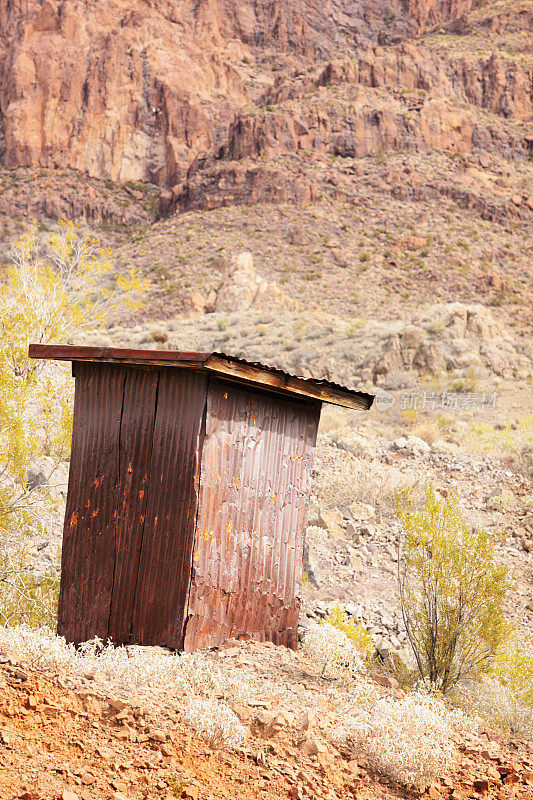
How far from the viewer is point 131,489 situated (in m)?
5.68

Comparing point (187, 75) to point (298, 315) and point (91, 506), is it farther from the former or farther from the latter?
point (91, 506)

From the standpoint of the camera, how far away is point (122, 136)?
74.9 meters

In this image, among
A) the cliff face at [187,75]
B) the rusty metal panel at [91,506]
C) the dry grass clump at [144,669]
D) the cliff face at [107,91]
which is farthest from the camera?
the cliff face at [107,91]

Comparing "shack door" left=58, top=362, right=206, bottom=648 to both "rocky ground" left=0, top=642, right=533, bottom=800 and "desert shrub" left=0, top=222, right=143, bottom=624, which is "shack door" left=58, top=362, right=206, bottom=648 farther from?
"desert shrub" left=0, top=222, right=143, bottom=624

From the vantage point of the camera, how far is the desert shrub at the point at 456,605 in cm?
636

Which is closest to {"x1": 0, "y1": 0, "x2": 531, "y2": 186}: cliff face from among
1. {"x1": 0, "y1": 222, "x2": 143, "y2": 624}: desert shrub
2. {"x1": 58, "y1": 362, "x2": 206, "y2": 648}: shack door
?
{"x1": 0, "y1": 222, "x2": 143, "y2": 624}: desert shrub

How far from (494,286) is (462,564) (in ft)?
138

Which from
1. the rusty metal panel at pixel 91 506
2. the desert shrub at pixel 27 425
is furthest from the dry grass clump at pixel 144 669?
the desert shrub at pixel 27 425

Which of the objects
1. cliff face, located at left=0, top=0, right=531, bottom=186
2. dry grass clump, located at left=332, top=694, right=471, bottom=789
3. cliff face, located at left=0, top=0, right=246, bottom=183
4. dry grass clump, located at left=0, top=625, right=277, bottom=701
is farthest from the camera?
cliff face, located at left=0, top=0, right=246, bottom=183

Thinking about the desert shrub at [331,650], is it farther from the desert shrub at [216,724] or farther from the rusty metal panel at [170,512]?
the desert shrub at [216,724]

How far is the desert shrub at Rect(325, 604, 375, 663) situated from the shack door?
6.77 feet

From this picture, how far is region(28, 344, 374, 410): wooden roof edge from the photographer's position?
519 centimetres

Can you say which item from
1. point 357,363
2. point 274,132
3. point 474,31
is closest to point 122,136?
point 274,132

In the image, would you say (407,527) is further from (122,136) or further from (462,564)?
(122,136)
